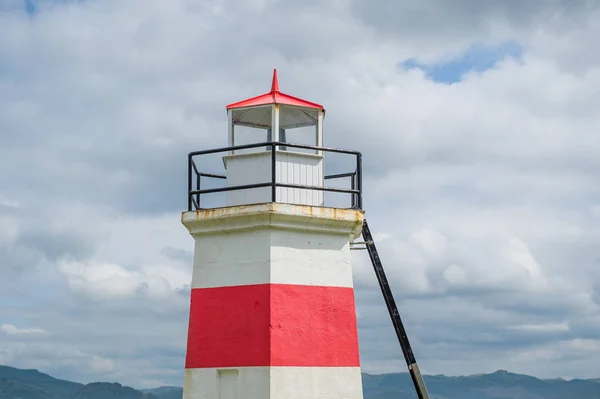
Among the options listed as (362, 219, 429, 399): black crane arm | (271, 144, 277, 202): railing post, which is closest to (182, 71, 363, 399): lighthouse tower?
(271, 144, 277, 202): railing post

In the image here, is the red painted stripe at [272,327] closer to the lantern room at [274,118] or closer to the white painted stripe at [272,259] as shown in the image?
the white painted stripe at [272,259]

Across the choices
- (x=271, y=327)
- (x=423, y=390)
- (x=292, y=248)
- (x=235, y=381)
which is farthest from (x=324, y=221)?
(x=423, y=390)

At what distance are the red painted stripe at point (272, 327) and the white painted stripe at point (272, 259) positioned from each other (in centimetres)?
14

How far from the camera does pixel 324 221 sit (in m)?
14.1

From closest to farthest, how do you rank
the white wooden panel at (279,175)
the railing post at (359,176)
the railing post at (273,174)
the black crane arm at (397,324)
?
the railing post at (273,174)
the white wooden panel at (279,175)
the railing post at (359,176)
the black crane arm at (397,324)

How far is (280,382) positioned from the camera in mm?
13438

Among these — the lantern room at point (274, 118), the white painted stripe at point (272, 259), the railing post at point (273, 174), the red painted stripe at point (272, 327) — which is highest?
the lantern room at point (274, 118)

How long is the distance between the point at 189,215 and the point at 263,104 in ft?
7.30

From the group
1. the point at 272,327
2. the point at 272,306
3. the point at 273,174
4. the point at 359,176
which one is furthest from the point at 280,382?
the point at 359,176

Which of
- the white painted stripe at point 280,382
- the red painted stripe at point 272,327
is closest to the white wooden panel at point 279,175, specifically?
the red painted stripe at point 272,327

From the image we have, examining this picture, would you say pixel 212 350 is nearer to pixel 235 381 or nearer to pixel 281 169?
pixel 235 381

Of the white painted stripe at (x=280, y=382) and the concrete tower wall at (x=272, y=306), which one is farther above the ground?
the concrete tower wall at (x=272, y=306)

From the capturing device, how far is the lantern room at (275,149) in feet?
46.8

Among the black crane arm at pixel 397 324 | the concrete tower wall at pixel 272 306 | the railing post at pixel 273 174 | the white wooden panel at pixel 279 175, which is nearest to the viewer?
the concrete tower wall at pixel 272 306
